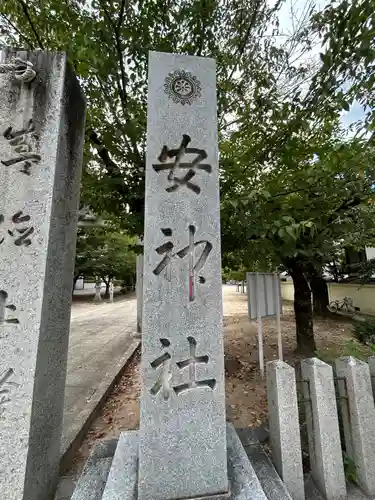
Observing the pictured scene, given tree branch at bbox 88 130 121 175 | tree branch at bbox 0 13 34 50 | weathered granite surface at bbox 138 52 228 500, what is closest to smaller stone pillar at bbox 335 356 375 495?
weathered granite surface at bbox 138 52 228 500

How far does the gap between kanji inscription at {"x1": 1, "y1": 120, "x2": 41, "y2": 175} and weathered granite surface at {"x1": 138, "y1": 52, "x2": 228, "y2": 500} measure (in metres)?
0.93

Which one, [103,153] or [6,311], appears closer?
[6,311]

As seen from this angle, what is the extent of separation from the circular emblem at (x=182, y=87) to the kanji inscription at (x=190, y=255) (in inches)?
42.4

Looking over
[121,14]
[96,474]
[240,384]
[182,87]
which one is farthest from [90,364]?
[121,14]

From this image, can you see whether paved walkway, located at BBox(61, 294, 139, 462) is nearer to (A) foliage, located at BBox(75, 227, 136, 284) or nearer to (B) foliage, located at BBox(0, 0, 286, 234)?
(B) foliage, located at BBox(0, 0, 286, 234)

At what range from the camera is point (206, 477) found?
172cm

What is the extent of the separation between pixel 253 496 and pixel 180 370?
3.12ft

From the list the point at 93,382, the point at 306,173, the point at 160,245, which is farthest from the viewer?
the point at 93,382

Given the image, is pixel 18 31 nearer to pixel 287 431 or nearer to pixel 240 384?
pixel 287 431

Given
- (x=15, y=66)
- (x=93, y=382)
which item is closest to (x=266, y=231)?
(x=15, y=66)

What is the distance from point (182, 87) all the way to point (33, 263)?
71.6 inches

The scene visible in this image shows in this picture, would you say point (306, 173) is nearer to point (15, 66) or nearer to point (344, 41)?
point (344, 41)

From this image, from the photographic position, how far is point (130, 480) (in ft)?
6.00

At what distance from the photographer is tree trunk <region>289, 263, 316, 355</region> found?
5.96 meters
